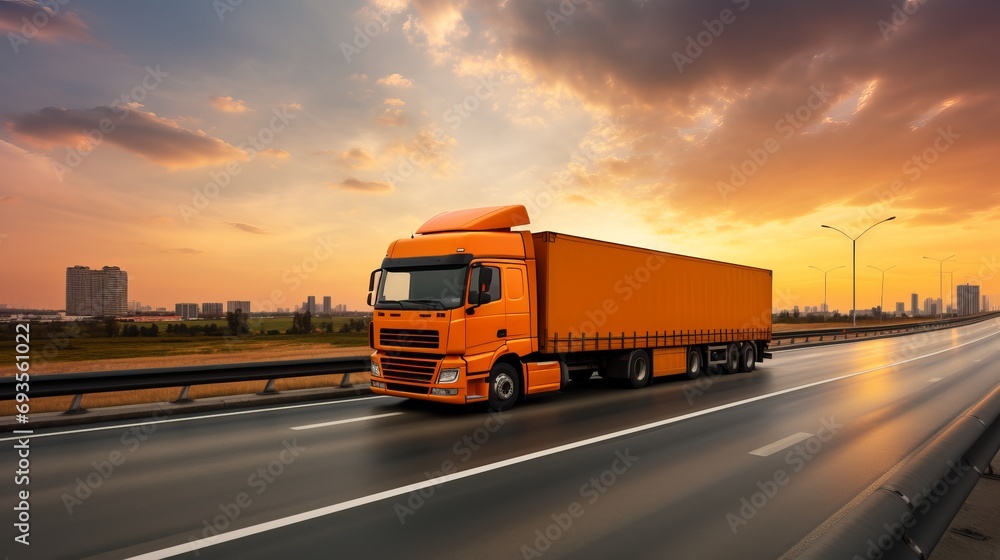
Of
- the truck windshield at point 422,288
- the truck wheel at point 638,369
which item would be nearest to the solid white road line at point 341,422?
the truck windshield at point 422,288

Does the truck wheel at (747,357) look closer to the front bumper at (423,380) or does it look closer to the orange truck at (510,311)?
the orange truck at (510,311)

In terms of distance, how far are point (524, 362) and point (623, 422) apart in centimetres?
240

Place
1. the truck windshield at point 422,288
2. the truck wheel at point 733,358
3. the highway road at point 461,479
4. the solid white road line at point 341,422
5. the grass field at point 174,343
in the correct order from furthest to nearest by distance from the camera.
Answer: the grass field at point 174,343
the truck wheel at point 733,358
the truck windshield at point 422,288
the solid white road line at point 341,422
the highway road at point 461,479

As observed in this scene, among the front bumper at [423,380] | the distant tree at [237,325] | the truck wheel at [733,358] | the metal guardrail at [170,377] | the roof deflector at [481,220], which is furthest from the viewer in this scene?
the distant tree at [237,325]

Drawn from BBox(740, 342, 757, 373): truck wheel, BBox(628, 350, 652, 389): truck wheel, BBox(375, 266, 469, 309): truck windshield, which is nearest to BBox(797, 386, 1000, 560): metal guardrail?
BBox(375, 266, 469, 309): truck windshield

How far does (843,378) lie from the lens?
15.1 m

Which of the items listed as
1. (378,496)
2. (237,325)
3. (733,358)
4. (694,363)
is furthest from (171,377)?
(237,325)

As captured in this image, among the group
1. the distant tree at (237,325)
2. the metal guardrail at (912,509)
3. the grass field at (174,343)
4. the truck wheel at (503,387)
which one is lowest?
the grass field at (174,343)

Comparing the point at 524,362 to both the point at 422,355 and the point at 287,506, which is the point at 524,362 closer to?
the point at 422,355

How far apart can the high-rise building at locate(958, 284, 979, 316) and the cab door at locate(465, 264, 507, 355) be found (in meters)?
178

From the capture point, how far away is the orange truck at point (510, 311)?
31.7 feet

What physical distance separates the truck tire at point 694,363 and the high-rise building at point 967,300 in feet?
556

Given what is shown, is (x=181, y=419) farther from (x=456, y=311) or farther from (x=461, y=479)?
(x=461, y=479)

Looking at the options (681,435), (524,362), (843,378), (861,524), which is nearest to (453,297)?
(524,362)
